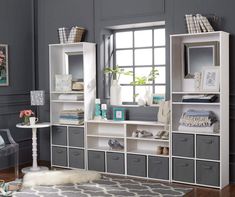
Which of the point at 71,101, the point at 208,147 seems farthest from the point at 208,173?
the point at 71,101

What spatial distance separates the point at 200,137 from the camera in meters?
5.16

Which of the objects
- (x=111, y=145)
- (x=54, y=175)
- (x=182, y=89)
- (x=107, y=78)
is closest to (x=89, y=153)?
(x=111, y=145)

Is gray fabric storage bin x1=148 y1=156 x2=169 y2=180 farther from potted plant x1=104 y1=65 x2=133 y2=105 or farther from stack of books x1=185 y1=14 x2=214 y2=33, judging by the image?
stack of books x1=185 y1=14 x2=214 y2=33

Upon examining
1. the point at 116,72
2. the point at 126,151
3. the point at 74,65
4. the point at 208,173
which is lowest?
the point at 208,173

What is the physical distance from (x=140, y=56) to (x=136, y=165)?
5.56 feet

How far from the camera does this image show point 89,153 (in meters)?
6.07

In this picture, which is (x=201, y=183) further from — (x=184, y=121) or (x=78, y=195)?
(x=78, y=195)

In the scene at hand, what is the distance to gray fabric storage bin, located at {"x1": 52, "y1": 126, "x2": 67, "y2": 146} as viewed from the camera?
6297mm

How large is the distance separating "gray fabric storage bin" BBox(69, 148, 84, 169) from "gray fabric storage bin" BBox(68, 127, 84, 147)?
3.5 inches

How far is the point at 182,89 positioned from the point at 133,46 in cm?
117

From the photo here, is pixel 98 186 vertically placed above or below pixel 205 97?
below

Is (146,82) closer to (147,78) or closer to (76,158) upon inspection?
(147,78)

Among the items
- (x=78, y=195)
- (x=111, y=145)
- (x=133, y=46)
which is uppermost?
(x=133, y=46)

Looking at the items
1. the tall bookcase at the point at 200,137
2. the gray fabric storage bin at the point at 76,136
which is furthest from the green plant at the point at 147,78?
the gray fabric storage bin at the point at 76,136
